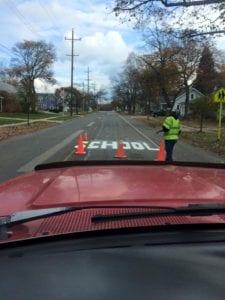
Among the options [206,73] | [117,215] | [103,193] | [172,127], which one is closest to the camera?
[117,215]

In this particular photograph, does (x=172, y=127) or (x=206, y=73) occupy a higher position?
(x=206, y=73)

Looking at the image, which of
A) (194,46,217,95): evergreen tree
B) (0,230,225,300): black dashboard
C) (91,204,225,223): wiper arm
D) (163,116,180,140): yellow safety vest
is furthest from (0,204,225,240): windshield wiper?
(194,46,217,95): evergreen tree

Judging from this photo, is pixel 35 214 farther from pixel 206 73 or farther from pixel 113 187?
pixel 206 73

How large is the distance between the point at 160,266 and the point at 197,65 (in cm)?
7659

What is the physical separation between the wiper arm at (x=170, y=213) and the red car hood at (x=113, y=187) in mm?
178

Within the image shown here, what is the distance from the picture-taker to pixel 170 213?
2.21 m

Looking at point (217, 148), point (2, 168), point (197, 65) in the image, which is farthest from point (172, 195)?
point (197, 65)

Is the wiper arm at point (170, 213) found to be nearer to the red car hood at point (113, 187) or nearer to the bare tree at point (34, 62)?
the red car hood at point (113, 187)

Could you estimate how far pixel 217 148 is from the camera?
1041 inches

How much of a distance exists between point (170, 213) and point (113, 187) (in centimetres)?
69

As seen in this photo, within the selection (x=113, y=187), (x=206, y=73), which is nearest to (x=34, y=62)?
(x=206, y=73)

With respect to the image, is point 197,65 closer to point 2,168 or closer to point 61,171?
point 2,168

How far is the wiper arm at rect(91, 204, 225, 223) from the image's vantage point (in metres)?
2.14

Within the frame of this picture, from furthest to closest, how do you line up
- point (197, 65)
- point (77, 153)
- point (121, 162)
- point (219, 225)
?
point (197, 65)
point (77, 153)
point (121, 162)
point (219, 225)
